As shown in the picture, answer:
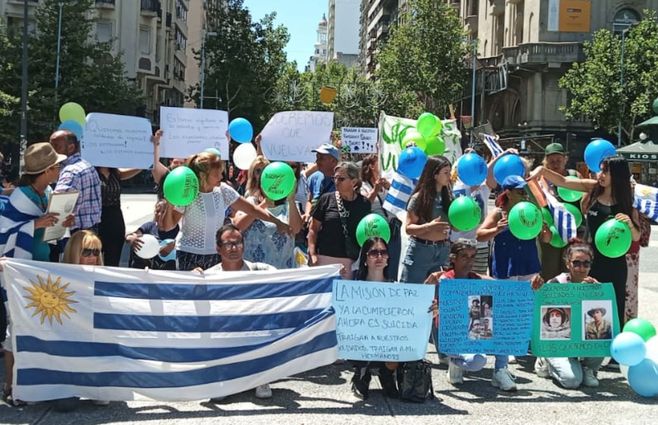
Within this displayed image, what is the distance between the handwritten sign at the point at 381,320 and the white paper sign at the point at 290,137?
303 cm

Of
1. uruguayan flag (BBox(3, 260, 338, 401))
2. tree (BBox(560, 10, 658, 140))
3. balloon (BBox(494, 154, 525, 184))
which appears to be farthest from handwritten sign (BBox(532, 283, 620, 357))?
tree (BBox(560, 10, 658, 140))

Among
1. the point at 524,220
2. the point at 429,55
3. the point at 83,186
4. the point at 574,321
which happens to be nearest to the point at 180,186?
the point at 83,186

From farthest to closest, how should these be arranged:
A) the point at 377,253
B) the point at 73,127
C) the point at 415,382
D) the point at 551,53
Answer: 1. the point at 551,53
2. the point at 73,127
3. the point at 377,253
4. the point at 415,382

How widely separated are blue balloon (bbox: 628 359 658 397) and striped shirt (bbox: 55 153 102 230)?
4483 millimetres

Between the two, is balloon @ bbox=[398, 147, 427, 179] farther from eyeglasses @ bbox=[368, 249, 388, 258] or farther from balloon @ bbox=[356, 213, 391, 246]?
eyeglasses @ bbox=[368, 249, 388, 258]

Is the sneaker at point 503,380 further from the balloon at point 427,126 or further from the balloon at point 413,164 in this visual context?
the balloon at point 427,126

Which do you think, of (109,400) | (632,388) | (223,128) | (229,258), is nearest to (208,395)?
(109,400)

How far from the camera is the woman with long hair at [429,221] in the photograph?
6051 mm

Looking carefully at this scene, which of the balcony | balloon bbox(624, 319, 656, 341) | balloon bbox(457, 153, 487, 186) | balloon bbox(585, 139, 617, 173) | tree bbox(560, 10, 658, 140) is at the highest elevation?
the balcony

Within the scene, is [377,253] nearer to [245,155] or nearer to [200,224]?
[200,224]

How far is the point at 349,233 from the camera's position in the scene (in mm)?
6219

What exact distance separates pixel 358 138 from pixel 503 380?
8.71 meters

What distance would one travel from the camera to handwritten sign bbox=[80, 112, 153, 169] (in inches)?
274

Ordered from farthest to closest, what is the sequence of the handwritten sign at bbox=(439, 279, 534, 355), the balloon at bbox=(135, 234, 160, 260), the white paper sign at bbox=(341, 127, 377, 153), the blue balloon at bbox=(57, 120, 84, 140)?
the white paper sign at bbox=(341, 127, 377, 153), the blue balloon at bbox=(57, 120, 84, 140), the balloon at bbox=(135, 234, 160, 260), the handwritten sign at bbox=(439, 279, 534, 355)
